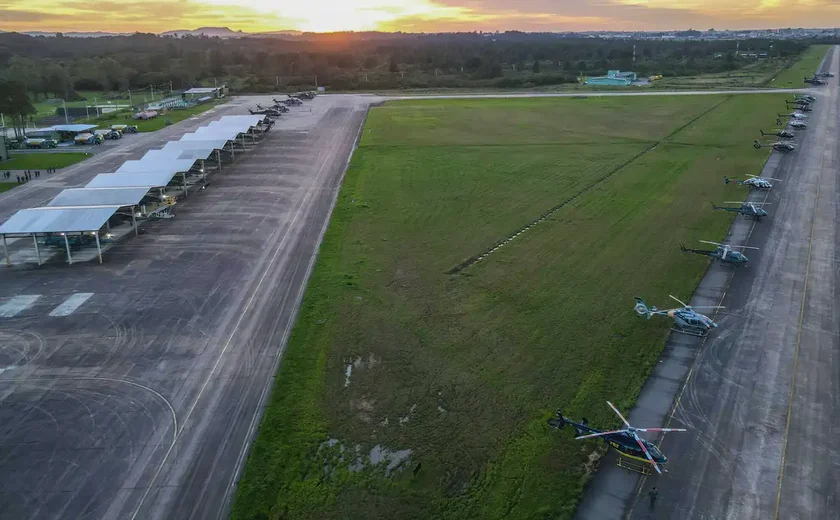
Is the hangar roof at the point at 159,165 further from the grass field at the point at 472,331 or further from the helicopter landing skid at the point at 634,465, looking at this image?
the helicopter landing skid at the point at 634,465

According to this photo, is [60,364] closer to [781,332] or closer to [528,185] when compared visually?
[781,332]

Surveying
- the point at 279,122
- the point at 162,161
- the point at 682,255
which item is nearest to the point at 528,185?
the point at 682,255

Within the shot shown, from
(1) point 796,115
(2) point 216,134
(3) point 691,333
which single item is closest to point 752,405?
(3) point 691,333

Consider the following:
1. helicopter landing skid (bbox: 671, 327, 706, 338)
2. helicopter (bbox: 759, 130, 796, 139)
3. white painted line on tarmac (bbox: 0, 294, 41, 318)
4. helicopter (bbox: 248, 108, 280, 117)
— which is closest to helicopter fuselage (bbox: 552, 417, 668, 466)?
helicopter landing skid (bbox: 671, 327, 706, 338)

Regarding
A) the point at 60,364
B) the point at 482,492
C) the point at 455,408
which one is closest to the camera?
the point at 482,492

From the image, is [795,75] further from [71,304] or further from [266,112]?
[71,304]

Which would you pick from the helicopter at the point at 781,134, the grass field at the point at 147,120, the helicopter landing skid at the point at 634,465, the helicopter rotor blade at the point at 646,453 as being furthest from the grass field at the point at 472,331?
the grass field at the point at 147,120
